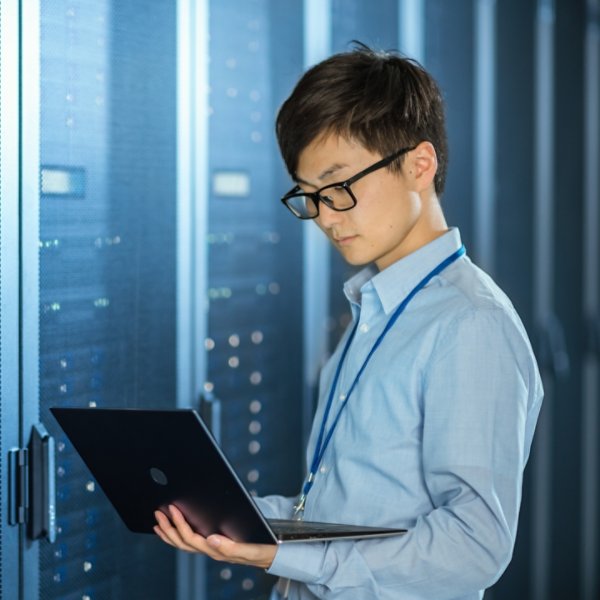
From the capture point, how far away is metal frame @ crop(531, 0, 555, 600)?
3746 millimetres

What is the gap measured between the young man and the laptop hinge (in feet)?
1.31

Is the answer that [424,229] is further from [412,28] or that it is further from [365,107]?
[412,28]

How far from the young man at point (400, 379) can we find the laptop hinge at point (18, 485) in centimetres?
40

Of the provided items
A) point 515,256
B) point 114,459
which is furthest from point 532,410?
point 515,256

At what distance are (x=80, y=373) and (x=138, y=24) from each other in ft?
2.40

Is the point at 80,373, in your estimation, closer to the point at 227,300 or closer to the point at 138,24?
the point at 227,300

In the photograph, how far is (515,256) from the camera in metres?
3.67

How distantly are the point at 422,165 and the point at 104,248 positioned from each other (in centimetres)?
74

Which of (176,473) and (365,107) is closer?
(176,473)

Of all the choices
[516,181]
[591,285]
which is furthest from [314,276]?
[591,285]

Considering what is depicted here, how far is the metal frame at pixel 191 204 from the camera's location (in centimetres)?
214

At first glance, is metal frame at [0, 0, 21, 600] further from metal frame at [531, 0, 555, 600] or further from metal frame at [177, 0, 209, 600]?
metal frame at [531, 0, 555, 600]

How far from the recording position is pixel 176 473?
4.25ft

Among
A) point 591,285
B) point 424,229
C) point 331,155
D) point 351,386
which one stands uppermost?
point 331,155
